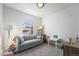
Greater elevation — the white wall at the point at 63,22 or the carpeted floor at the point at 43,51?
the white wall at the point at 63,22

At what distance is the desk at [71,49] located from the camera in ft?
4.14

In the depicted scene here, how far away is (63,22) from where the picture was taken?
131 centimetres

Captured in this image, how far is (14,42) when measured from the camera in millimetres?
1276

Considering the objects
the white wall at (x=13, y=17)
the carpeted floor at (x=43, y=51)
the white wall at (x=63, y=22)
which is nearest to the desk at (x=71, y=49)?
the carpeted floor at (x=43, y=51)

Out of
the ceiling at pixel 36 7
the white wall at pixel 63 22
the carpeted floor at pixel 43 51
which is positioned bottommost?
the carpeted floor at pixel 43 51

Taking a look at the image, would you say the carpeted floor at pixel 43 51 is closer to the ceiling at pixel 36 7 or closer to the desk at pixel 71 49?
the desk at pixel 71 49

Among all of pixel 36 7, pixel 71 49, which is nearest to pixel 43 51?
pixel 71 49

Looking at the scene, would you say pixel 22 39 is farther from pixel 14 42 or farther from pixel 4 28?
pixel 4 28

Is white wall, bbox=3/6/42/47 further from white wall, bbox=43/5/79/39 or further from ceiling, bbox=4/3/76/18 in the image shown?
white wall, bbox=43/5/79/39

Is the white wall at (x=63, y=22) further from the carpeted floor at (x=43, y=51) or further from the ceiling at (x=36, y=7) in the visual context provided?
the carpeted floor at (x=43, y=51)

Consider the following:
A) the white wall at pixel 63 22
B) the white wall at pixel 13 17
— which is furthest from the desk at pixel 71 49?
the white wall at pixel 13 17

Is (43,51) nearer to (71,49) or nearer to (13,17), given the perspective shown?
(71,49)

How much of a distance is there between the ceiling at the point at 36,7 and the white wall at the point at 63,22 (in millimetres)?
78

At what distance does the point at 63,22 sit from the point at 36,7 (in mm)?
550
